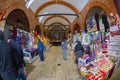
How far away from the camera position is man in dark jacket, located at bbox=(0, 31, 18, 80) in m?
3.25

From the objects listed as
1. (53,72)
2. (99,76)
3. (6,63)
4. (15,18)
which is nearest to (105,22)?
(53,72)

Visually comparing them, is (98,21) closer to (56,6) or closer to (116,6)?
(116,6)

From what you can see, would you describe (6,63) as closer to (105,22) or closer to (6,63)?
(6,63)

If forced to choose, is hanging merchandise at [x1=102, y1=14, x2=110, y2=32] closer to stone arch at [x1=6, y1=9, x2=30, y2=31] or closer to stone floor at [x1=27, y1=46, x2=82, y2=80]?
stone floor at [x1=27, y1=46, x2=82, y2=80]

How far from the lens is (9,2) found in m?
7.11

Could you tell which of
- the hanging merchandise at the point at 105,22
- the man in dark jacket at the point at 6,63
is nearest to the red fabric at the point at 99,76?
the man in dark jacket at the point at 6,63

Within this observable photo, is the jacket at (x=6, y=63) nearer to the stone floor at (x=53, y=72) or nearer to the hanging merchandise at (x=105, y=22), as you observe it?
the stone floor at (x=53, y=72)

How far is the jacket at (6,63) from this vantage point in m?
3.25

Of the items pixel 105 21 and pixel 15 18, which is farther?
pixel 15 18

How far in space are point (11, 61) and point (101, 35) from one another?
15.4 feet

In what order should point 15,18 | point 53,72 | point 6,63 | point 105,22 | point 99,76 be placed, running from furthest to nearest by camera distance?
point 15,18
point 53,72
point 105,22
point 99,76
point 6,63

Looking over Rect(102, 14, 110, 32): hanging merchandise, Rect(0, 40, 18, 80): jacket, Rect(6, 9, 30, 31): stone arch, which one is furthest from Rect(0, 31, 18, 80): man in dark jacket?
Rect(102, 14, 110, 32): hanging merchandise

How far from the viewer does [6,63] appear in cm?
326

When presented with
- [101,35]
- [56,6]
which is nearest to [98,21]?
[101,35]
